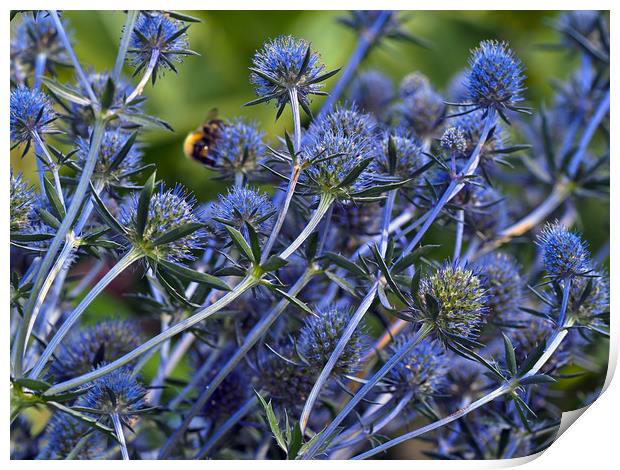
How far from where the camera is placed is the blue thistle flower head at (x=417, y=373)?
2.83 ft

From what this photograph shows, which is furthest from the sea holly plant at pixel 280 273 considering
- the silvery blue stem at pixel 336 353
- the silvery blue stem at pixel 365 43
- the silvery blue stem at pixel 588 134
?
the silvery blue stem at pixel 588 134

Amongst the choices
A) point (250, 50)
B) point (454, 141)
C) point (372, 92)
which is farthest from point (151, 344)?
point (250, 50)

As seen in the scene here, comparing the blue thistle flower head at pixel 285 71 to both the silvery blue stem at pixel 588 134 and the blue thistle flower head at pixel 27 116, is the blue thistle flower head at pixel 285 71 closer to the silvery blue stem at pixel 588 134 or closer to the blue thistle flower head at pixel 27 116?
the blue thistle flower head at pixel 27 116

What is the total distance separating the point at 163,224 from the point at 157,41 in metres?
0.22

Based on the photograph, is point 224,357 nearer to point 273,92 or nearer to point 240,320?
point 240,320

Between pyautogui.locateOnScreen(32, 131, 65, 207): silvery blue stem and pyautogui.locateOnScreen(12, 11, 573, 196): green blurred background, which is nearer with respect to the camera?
pyautogui.locateOnScreen(32, 131, 65, 207): silvery blue stem

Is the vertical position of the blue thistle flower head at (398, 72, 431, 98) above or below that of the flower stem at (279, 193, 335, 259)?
above

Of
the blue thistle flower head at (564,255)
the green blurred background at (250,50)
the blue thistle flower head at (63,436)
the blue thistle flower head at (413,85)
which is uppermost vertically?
the green blurred background at (250,50)

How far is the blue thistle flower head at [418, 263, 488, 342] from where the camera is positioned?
2.44 ft

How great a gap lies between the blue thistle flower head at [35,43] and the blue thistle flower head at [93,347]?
41cm

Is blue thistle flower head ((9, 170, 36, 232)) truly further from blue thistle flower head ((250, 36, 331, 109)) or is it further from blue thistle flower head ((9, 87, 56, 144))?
blue thistle flower head ((250, 36, 331, 109))

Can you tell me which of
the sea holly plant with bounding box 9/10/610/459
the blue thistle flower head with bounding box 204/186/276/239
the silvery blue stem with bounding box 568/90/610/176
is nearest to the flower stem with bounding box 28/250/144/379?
the sea holly plant with bounding box 9/10/610/459

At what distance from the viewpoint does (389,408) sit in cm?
95
